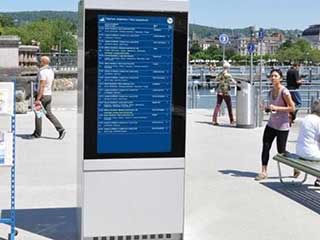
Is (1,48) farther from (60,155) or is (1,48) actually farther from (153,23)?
(153,23)

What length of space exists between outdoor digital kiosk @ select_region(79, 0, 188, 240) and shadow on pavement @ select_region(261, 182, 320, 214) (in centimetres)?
261

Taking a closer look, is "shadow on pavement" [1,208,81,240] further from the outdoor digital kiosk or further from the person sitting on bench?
the person sitting on bench

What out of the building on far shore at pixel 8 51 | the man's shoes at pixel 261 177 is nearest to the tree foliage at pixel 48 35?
the building on far shore at pixel 8 51

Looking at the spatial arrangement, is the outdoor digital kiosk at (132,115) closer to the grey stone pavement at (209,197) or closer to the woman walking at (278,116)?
the grey stone pavement at (209,197)

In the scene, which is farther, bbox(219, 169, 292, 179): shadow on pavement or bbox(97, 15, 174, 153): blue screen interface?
bbox(219, 169, 292, 179): shadow on pavement

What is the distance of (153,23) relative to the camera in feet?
19.6

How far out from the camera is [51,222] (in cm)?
722

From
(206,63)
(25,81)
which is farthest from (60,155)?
(206,63)

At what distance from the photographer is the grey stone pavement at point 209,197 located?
275 inches

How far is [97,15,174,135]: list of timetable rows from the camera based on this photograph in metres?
5.89

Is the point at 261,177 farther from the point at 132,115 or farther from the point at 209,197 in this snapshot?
the point at 132,115

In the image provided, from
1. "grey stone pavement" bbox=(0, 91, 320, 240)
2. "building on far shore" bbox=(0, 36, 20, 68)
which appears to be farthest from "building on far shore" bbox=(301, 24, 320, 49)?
"grey stone pavement" bbox=(0, 91, 320, 240)

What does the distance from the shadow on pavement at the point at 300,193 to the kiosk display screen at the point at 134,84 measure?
278 centimetres

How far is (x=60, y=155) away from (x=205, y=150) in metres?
2.92
